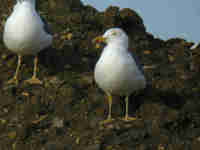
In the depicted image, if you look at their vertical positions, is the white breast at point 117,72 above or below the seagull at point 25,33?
below

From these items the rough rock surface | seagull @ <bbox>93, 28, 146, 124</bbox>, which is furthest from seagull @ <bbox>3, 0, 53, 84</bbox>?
seagull @ <bbox>93, 28, 146, 124</bbox>

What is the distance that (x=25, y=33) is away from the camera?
8086mm

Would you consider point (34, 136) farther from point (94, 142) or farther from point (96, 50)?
point (96, 50)

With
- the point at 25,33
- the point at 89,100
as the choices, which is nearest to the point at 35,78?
the point at 25,33

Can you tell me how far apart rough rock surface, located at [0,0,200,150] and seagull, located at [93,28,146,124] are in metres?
0.43

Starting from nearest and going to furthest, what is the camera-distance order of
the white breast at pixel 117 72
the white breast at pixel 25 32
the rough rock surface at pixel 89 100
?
the rough rock surface at pixel 89 100, the white breast at pixel 117 72, the white breast at pixel 25 32

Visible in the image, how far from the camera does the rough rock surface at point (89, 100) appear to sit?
22.6ft

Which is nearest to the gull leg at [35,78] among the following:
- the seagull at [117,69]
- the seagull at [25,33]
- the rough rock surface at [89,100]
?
the seagull at [25,33]

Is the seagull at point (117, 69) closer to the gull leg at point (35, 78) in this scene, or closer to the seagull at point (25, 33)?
the seagull at point (25, 33)

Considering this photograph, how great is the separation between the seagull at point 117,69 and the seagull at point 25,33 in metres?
1.39

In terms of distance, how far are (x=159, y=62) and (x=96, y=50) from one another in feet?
4.96

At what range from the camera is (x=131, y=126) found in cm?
716

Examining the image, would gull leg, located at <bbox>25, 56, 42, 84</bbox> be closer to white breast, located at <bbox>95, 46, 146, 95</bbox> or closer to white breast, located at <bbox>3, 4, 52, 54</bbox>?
white breast, located at <bbox>3, 4, 52, 54</bbox>

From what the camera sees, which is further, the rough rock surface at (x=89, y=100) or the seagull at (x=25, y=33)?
the seagull at (x=25, y=33)
